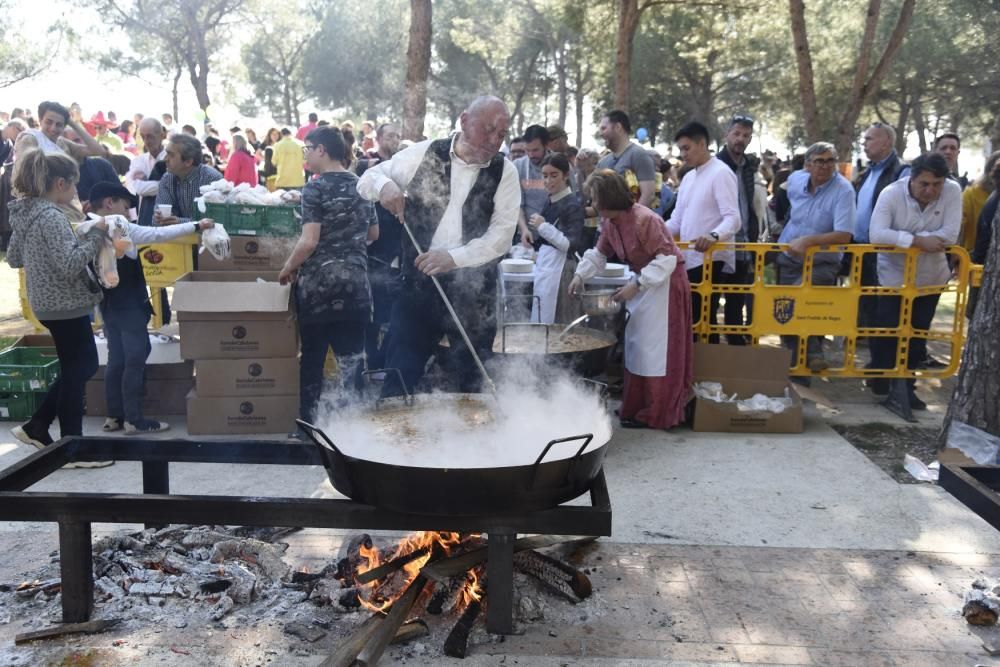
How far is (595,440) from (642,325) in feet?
8.77

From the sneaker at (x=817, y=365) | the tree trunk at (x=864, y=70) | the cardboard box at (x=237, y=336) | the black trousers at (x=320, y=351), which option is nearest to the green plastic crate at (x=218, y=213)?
the cardboard box at (x=237, y=336)

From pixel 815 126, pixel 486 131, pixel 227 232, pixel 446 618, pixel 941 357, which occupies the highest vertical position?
pixel 815 126

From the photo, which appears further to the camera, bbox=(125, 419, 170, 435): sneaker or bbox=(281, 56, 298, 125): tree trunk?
bbox=(281, 56, 298, 125): tree trunk

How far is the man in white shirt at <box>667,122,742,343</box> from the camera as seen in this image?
20.5 ft

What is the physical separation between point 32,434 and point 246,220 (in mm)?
2277

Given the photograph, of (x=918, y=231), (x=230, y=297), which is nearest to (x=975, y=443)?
(x=918, y=231)

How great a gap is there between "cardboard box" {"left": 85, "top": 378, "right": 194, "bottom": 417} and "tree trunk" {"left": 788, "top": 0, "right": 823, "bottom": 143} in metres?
9.72

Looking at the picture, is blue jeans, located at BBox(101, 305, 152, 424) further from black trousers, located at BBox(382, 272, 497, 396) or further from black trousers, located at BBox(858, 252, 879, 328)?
black trousers, located at BBox(858, 252, 879, 328)

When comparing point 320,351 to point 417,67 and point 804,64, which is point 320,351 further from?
point 804,64

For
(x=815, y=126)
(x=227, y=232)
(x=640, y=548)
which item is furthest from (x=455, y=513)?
(x=815, y=126)

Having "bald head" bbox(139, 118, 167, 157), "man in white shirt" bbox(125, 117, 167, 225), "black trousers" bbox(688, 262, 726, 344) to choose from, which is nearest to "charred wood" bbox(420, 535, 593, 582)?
"black trousers" bbox(688, 262, 726, 344)

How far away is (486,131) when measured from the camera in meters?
4.24

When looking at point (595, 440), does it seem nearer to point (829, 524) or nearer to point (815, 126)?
point (829, 524)

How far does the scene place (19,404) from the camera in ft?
19.4
